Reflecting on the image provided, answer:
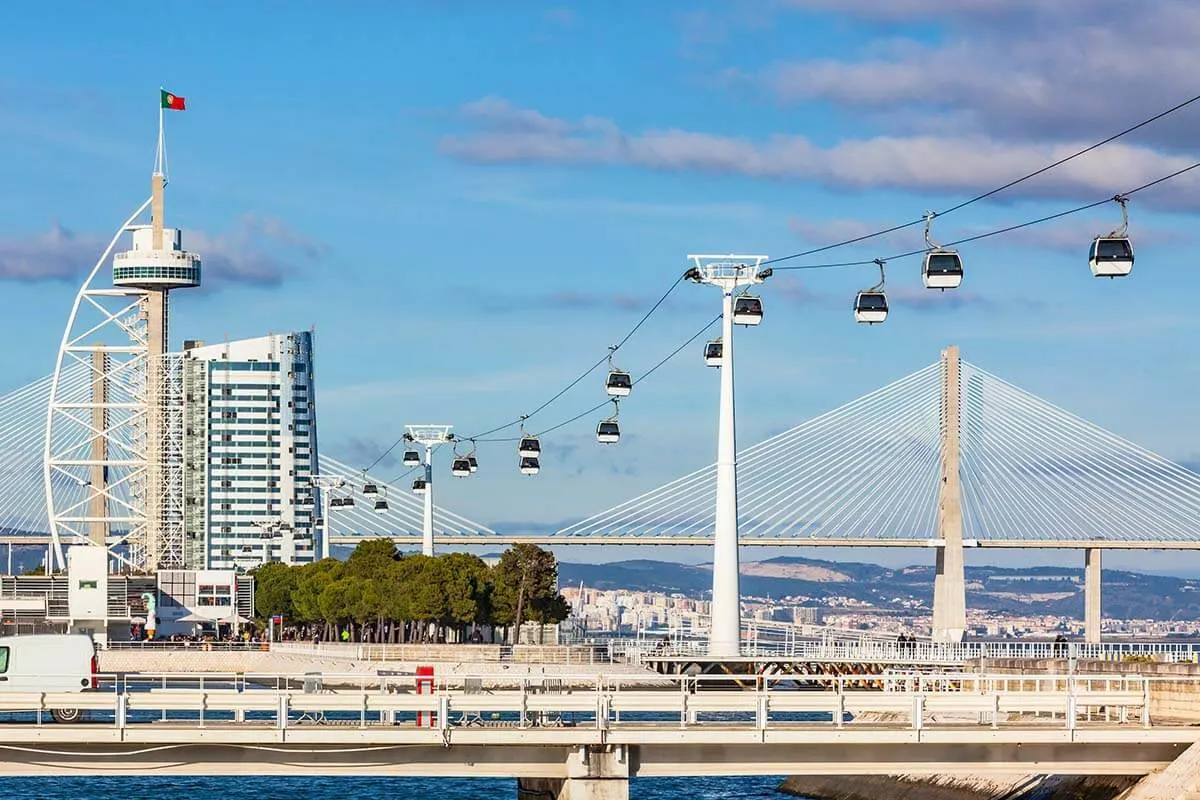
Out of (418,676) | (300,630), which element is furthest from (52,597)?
(418,676)

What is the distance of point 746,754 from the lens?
4006 cm

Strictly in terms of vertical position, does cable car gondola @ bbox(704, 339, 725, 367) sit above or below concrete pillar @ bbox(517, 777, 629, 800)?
above

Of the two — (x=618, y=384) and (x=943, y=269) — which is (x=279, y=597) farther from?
(x=943, y=269)

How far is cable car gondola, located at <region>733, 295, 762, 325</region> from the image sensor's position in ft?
198

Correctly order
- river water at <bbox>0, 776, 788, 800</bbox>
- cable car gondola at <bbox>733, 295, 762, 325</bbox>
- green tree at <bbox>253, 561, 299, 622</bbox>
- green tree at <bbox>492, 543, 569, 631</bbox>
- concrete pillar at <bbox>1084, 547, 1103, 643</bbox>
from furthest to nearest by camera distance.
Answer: green tree at <bbox>253, 561, 299, 622</bbox>, concrete pillar at <bbox>1084, 547, 1103, 643</bbox>, green tree at <bbox>492, 543, 569, 631</bbox>, river water at <bbox>0, 776, 788, 800</bbox>, cable car gondola at <bbox>733, 295, 762, 325</bbox>

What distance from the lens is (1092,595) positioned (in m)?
157

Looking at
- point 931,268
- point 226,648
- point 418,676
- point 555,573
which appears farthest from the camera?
point 226,648

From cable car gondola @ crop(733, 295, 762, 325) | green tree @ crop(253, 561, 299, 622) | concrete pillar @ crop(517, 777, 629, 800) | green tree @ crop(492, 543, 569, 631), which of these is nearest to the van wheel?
concrete pillar @ crop(517, 777, 629, 800)

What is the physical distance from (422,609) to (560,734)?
96.1m

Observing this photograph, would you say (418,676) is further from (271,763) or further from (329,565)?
(329,565)

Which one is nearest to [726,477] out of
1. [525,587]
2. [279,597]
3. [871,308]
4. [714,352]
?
[714,352]

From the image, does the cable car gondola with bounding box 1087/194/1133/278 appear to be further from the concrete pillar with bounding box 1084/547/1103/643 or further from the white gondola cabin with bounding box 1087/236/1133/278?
the concrete pillar with bounding box 1084/547/1103/643

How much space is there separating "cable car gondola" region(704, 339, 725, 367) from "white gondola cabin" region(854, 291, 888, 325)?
62.2ft

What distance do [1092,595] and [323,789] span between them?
9789cm
